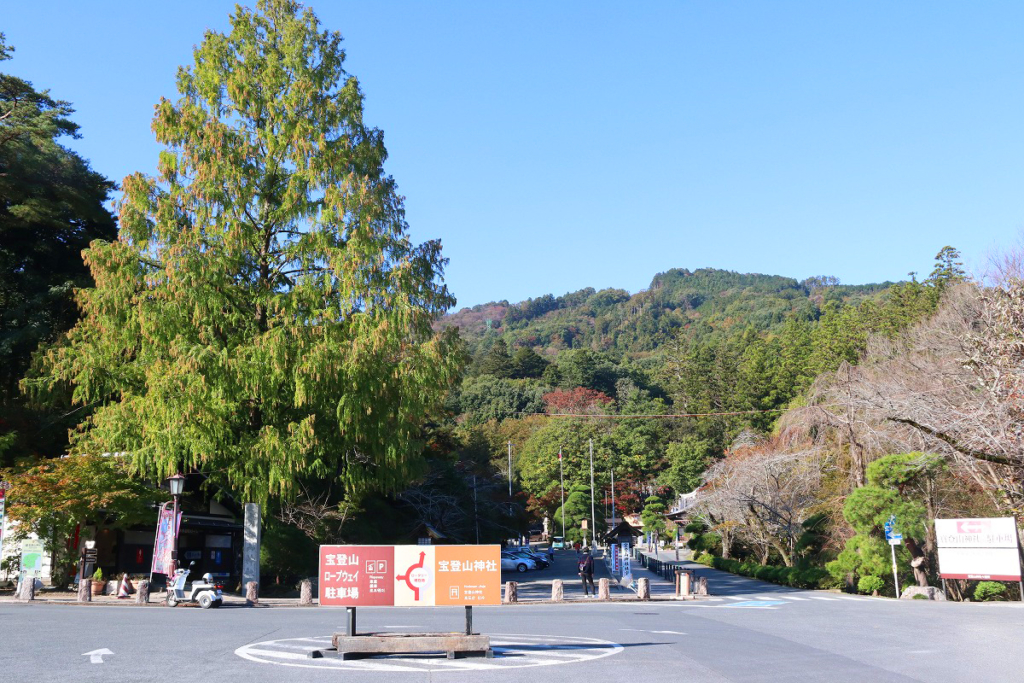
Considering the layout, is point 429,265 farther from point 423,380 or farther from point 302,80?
point 302,80

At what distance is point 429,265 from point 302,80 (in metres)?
7.03

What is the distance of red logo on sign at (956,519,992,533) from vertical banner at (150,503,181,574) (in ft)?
72.1

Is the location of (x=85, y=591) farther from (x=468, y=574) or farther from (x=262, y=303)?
(x=468, y=574)

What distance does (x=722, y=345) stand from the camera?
10088 centimetres

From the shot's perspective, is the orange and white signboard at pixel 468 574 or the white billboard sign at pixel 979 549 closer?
the orange and white signboard at pixel 468 574

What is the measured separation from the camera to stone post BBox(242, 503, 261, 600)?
22.5 meters

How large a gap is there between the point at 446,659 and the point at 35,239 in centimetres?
3039

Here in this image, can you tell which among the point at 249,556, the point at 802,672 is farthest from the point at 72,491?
the point at 802,672

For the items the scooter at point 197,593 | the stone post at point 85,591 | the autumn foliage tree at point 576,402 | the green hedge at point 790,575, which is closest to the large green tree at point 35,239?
the stone post at point 85,591

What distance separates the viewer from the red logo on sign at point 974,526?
22148 mm

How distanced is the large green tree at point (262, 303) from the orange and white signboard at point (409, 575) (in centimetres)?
1088

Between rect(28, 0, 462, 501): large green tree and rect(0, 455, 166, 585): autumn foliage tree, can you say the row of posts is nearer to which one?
rect(28, 0, 462, 501): large green tree

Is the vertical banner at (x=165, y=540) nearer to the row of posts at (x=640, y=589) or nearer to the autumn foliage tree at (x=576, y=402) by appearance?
the row of posts at (x=640, y=589)

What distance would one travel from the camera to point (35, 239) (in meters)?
33.0
